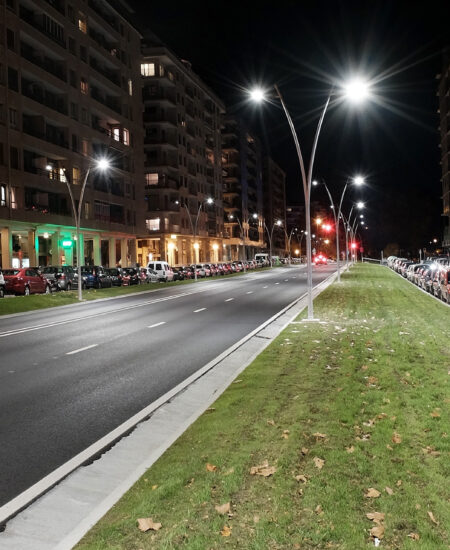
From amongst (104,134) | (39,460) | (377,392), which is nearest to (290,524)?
(39,460)

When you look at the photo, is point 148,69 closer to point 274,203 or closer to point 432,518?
point 432,518

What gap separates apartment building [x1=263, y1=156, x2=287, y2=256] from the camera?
171875mm

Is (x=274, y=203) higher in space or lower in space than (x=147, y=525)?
higher

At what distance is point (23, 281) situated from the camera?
34469 millimetres

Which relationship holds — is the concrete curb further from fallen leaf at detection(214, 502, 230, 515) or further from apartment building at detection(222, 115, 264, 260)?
apartment building at detection(222, 115, 264, 260)

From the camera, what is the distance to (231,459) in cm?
553

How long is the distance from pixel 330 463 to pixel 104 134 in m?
63.5

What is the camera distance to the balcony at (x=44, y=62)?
51841 mm

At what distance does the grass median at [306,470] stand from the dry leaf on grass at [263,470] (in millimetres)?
16

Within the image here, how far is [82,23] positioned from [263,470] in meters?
63.6

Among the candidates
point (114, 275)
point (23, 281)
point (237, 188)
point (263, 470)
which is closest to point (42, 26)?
point (114, 275)

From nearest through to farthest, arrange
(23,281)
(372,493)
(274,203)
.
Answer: (372,493), (23,281), (274,203)

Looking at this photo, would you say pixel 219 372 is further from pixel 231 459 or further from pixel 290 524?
pixel 290 524

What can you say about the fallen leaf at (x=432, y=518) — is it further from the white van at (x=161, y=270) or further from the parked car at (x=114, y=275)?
the white van at (x=161, y=270)
